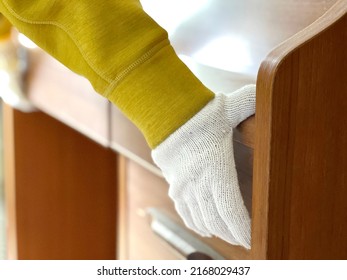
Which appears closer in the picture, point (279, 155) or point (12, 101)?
point (279, 155)

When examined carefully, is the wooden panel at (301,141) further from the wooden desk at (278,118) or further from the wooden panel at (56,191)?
the wooden panel at (56,191)

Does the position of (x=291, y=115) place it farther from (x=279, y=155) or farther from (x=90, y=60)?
(x=90, y=60)

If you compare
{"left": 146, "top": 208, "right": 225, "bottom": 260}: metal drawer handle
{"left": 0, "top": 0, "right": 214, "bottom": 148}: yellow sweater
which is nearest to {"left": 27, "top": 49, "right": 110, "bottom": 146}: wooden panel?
{"left": 146, "top": 208, "right": 225, "bottom": 260}: metal drawer handle

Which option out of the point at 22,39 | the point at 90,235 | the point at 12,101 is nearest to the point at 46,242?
the point at 90,235

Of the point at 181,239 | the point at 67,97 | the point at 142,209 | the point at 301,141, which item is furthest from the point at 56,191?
the point at 301,141

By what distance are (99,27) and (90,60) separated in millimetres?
26

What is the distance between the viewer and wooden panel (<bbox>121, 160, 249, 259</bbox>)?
38.5 inches

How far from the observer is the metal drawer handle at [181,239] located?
67 cm

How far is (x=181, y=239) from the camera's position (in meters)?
0.78

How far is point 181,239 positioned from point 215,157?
325 millimetres

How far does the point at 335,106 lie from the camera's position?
0.44 m

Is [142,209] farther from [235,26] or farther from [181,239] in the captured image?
[235,26]

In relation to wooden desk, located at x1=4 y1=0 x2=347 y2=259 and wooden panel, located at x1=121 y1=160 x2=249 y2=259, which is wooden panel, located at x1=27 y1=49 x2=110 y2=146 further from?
wooden panel, located at x1=121 y1=160 x2=249 y2=259

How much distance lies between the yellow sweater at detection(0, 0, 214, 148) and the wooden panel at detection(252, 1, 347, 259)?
0.08m
